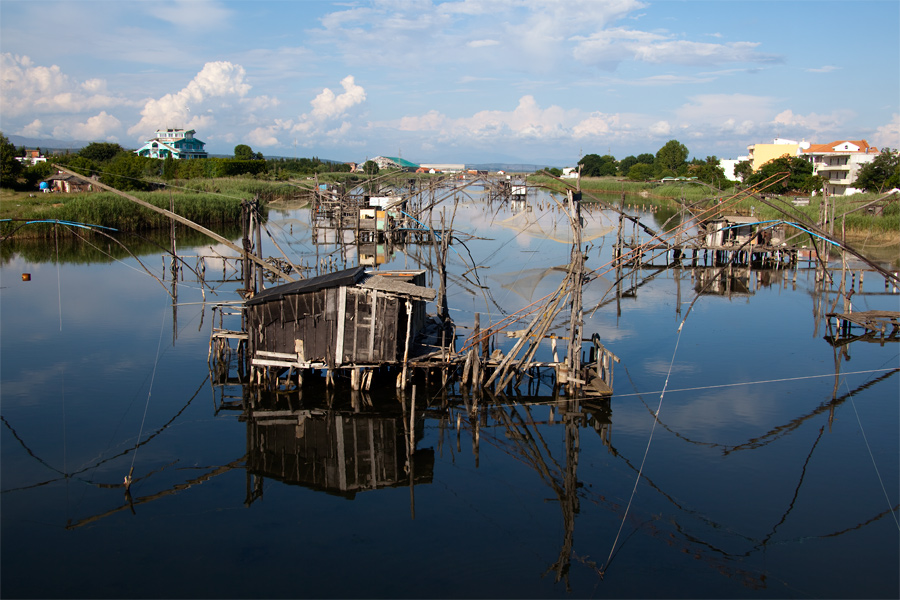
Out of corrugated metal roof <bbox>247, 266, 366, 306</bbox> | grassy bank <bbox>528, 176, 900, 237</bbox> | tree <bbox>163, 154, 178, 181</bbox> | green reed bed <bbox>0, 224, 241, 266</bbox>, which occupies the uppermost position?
tree <bbox>163, 154, 178, 181</bbox>

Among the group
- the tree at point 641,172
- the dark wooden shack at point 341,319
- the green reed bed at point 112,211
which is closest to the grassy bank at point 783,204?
the dark wooden shack at point 341,319

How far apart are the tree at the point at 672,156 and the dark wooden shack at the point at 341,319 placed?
72.9 m

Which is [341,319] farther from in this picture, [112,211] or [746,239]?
[112,211]

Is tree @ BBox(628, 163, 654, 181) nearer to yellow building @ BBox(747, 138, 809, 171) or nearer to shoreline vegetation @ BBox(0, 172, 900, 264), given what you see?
yellow building @ BBox(747, 138, 809, 171)

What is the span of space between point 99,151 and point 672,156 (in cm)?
6654

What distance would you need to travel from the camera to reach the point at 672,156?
268 ft

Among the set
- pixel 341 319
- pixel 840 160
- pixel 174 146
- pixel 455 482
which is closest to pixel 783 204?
pixel 840 160

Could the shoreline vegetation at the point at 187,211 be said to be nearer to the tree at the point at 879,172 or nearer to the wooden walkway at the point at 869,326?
the tree at the point at 879,172

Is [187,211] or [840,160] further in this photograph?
[840,160]

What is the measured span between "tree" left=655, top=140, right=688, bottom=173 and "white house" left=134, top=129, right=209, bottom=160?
69.6m

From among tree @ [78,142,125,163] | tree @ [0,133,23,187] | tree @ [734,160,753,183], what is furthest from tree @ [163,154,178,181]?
tree @ [734,160,753,183]

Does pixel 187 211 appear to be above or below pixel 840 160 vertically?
below

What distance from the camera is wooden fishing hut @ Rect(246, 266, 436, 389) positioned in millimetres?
12742

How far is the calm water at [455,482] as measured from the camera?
310 inches
